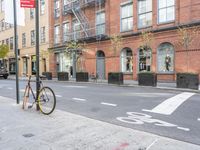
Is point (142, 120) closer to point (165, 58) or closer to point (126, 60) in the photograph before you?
point (165, 58)

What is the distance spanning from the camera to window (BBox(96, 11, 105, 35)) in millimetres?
26016

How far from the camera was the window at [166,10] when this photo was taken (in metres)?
20.2

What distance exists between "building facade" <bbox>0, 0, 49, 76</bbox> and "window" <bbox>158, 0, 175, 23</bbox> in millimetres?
15275

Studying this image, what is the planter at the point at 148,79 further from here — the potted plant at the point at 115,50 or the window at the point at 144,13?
the window at the point at 144,13

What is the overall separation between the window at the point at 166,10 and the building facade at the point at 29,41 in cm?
1527

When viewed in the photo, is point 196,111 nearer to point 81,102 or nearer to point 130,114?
point 130,114

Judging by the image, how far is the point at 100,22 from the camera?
2634 centimetres

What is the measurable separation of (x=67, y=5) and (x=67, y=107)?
23.3 m

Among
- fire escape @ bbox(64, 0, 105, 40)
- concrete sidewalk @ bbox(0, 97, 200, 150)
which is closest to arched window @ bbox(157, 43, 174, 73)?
fire escape @ bbox(64, 0, 105, 40)

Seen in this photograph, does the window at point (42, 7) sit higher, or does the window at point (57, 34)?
the window at point (42, 7)

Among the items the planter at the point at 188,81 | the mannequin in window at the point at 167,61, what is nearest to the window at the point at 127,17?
the mannequin in window at the point at 167,61

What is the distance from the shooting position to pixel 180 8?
19.5m

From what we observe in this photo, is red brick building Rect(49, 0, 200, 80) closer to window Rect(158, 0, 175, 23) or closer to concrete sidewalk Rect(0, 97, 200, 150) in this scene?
window Rect(158, 0, 175, 23)

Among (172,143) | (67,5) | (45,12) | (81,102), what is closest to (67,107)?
(81,102)
